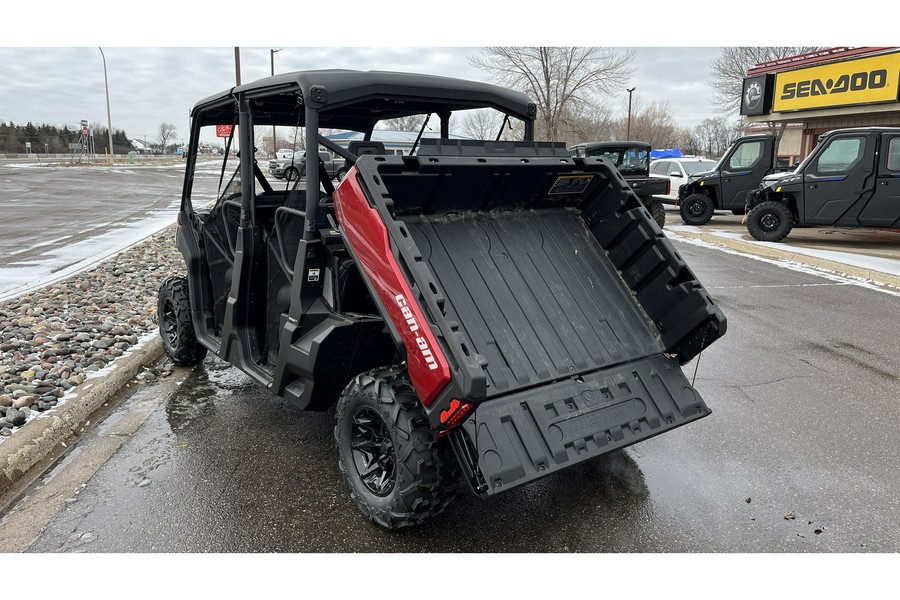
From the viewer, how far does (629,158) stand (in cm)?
1570

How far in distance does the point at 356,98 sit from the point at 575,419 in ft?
6.57

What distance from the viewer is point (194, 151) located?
4.89 m

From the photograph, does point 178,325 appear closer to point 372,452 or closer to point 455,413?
point 372,452

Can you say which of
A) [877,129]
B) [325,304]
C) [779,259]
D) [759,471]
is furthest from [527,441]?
Result: [877,129]

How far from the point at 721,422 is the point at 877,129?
30.6 ft

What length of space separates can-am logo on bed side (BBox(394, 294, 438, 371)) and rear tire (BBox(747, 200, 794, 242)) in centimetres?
1166

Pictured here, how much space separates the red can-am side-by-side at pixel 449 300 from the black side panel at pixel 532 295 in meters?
0.01

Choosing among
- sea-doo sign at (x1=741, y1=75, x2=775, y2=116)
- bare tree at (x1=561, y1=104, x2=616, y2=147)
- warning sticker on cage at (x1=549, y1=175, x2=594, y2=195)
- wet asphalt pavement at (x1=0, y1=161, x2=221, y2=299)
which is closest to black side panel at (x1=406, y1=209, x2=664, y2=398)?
warning sticker on cage at (x1=549, y1=175, x2=594, y2=195)

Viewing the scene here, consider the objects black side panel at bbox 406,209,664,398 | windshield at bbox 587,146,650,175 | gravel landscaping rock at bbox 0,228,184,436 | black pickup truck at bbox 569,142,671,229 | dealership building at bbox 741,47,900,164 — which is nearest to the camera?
black side panel at bbox 406,209,664,398

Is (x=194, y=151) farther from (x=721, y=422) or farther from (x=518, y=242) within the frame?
(x=721, y=422)

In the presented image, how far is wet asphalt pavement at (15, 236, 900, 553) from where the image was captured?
9.61 ft

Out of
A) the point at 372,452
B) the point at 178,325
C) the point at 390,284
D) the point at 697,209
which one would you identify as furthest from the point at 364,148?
the point at 697,209

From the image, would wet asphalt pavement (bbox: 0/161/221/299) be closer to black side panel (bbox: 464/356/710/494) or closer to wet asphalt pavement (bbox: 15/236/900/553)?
wet asphalt pavement (bbox: 15/236/900/553)

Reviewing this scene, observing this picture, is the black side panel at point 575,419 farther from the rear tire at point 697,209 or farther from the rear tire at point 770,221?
the rear tire at point 697,209
